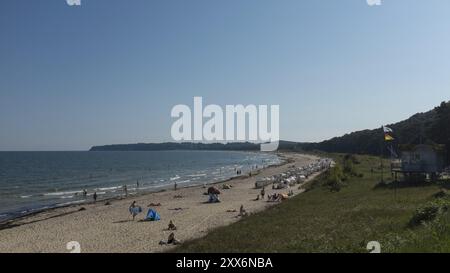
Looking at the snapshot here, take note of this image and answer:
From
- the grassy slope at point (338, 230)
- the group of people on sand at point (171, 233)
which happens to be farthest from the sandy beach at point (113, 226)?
the grassy slope at point (338, 230)

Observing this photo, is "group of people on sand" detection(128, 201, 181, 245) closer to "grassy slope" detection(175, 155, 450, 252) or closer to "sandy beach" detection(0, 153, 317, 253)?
"sandy beach" detection(0, 153, 317, 253)

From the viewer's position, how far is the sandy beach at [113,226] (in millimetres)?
20219

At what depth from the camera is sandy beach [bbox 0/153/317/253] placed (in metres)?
20.2

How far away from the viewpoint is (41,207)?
3719cm

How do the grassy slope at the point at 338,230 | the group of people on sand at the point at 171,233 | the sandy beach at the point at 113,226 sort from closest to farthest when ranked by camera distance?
the grassy slope at the point at 338,230, the group of people on sand at the point at 171,233, the sandy beach at the point at 113,226

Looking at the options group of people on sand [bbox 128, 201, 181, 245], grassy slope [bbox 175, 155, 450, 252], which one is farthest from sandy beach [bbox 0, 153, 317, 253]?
grassy slope [bbox 175, 155, 450, 252]

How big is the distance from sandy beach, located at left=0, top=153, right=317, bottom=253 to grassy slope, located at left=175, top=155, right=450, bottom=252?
→ 2937 millimetres

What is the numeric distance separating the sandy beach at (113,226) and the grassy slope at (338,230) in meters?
2.94

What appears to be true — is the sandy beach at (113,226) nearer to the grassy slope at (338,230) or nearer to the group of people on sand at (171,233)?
the group of people on sand at (171,233)

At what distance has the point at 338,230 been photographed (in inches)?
639

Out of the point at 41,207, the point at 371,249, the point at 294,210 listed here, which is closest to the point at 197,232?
the point at 294,210

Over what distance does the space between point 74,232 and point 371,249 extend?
18.0m
